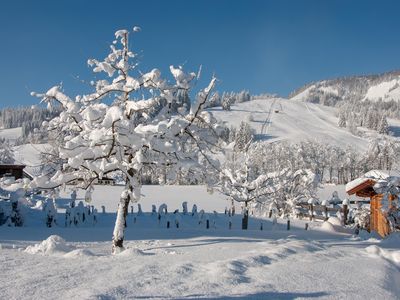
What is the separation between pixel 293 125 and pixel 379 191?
152122 mm

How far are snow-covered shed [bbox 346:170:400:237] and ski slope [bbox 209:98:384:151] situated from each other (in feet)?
335

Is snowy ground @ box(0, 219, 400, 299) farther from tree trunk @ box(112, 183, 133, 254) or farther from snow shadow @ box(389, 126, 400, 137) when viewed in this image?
snow shadow @ box(389, 126, 400, 137)

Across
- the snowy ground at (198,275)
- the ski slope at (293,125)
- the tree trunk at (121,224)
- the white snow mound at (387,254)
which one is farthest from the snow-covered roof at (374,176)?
the ski slope at (293,125)

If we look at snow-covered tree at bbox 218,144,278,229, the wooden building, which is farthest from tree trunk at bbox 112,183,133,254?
the wooden building

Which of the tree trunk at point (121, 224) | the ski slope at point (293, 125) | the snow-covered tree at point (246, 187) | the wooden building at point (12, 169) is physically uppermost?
the ski slope at point (293, 125)

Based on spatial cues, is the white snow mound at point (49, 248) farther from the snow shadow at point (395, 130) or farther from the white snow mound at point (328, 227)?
the snow shadow at point (395, 130)

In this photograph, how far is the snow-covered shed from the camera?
16.3m

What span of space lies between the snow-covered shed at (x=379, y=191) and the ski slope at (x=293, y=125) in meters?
102

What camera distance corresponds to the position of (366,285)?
6.53 metres

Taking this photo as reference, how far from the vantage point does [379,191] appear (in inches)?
645

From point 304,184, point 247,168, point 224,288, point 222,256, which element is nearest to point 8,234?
point 222,256

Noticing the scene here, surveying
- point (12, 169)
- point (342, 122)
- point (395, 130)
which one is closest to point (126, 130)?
point (12, 169)

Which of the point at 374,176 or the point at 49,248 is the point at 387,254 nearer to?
the point at 49,248

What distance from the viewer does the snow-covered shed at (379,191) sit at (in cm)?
1627
